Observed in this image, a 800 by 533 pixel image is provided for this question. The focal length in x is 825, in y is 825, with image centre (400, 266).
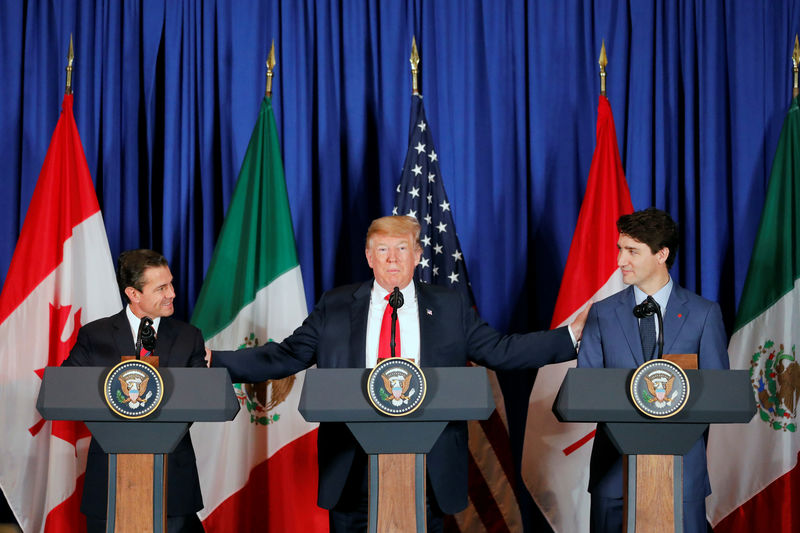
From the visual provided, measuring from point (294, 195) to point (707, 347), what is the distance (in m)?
2.50

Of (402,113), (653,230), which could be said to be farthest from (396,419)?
(402,113)

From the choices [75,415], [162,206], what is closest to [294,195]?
[162,206]

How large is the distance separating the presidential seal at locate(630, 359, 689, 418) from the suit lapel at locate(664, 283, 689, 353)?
17.8 inches

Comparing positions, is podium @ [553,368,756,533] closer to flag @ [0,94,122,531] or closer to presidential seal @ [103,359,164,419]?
presidential seal @ [103,359,164,419]

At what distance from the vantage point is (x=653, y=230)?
2.80m

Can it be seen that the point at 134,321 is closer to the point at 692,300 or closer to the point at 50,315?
the point at 50,315

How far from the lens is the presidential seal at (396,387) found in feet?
7.27

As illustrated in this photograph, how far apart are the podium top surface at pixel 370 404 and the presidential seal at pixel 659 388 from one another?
402 mm

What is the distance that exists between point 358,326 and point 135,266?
0.84 meters

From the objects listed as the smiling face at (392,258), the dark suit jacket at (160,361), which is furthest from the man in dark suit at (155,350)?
the smiling face at (392,258)

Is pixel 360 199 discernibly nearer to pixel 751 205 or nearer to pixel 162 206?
pixel 162 206

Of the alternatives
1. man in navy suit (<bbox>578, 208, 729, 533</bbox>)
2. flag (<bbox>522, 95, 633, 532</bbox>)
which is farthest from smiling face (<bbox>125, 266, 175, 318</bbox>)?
flag (<bbox>522, 95, 633, 532</bbox>)

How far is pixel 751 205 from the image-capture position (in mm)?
4426

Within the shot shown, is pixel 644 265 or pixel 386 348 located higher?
pixel 644 265
